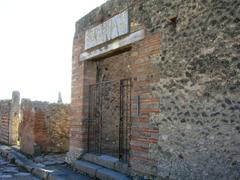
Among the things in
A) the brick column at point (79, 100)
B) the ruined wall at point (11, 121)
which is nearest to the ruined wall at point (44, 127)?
the brick column at point (79, 100)

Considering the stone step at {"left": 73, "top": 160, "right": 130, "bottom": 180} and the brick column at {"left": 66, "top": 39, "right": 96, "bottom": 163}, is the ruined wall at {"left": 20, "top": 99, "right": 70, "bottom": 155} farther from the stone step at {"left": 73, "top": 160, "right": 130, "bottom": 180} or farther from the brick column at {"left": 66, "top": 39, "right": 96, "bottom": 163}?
the stone step at {"left": 73, "top": 160, "right": 130, "bottom": 180}

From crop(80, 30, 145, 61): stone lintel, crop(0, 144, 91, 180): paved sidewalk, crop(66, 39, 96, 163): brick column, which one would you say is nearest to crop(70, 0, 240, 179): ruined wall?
crop(80, 30, 145, 61): stone lintel

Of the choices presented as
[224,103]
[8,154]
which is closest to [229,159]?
[224,103]

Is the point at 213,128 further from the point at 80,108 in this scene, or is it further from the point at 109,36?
the point at 80,108

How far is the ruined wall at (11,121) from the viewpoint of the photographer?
34.6ft

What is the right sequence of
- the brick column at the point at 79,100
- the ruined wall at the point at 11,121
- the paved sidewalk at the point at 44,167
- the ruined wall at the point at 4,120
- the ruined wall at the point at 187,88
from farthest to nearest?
the ruined wall at the point at 4,120, the ruined wall at the point at 11,121, the brick column at the point at 79,100, the paved sidewalk at the point at 44,167, the ruined wall at the point at 187,88

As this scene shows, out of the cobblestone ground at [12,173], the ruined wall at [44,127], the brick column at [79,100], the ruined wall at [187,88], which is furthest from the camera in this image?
the ruined wall at [44,127]

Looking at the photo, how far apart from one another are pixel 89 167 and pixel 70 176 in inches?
17.0

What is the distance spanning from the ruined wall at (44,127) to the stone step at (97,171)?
218 cm

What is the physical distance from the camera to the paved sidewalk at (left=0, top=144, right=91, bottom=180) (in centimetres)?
580

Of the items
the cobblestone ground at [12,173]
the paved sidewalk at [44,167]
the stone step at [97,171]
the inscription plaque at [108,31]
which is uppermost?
the inscription plaque at [108,31]

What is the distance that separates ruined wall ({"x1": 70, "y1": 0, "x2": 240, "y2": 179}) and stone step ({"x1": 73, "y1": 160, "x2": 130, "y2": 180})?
0.46 metres

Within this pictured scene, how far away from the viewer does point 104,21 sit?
20.0 feet

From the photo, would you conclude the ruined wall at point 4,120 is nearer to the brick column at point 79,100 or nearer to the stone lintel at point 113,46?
the brick column at point 79,100
